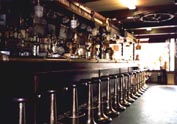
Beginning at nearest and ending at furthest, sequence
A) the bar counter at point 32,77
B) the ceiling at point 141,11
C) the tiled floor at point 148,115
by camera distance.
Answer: the bar counter at point 32,77 → the tiled floor at point 148,115 → the ceiling at point 141,11

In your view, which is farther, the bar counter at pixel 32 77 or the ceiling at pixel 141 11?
the ceiling at pixel 141 11

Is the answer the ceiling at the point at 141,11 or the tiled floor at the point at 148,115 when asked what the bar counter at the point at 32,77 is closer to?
the tiled floor at the point at 148,115

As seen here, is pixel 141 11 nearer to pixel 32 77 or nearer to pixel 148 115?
pixel 148 115

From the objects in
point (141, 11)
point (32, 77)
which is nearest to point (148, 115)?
point (32, 77)

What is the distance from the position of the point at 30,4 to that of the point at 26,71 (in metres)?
2.35

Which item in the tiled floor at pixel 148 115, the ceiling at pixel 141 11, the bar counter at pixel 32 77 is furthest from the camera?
the ceiling at pixel 141 11

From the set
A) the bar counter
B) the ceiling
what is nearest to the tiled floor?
the bar counter

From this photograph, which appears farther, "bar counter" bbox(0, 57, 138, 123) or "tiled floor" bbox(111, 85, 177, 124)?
"tiled floor" bbox(111, 85, 177, 124)

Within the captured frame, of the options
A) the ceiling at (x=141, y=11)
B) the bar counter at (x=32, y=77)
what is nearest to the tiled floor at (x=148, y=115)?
the bar counter at (x=32, y=77)

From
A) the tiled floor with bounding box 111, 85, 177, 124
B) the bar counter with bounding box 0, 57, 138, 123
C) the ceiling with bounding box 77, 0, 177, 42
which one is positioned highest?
the ceiling with bounding box 77, 0, 177, 42

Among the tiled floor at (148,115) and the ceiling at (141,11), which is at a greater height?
the ceiling at (141,11)

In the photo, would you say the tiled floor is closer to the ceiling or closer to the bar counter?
the bar counter

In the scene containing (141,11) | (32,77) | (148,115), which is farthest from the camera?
(141,11)

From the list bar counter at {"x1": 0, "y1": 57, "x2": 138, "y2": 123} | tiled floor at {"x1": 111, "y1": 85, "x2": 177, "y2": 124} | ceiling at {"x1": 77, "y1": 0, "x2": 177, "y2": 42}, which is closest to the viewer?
bar counter at {"x1": 0, "y1": 57, "x2": 138, "y2": 123}
